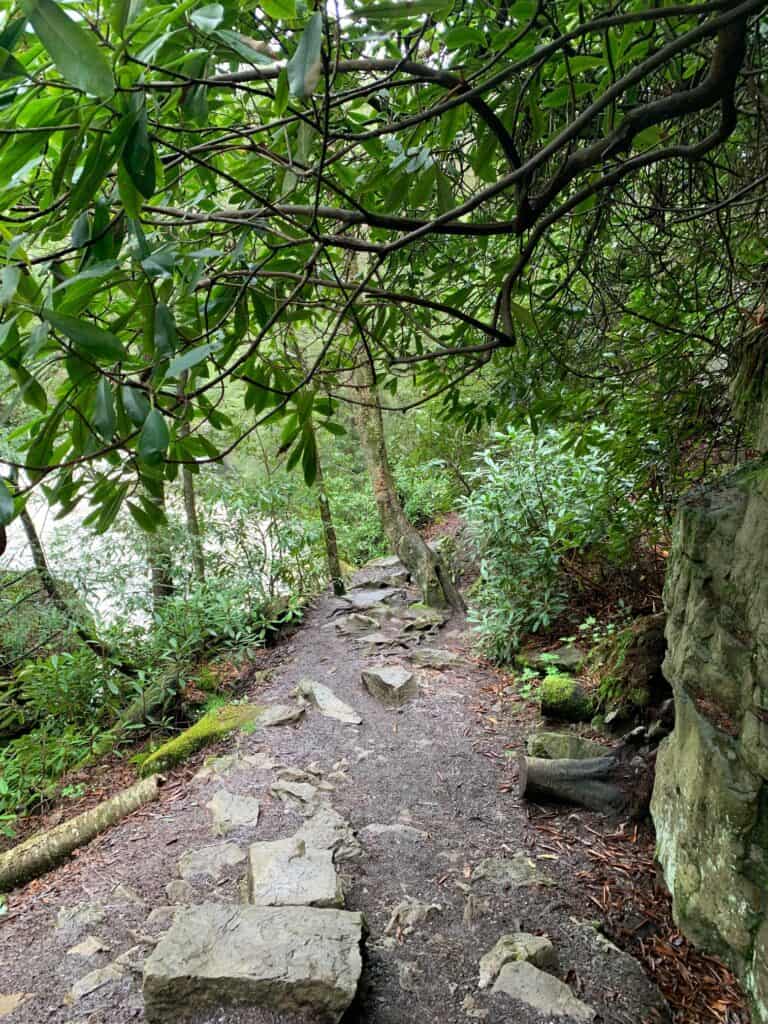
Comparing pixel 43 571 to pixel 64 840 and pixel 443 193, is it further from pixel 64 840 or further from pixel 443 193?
pixel 443 193

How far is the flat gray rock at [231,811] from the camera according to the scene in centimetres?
302

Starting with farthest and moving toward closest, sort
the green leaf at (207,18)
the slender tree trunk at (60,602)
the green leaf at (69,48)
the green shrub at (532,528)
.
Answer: the slender tree trunk at (60,602) → the green shrub at (532,528) → the green leaf at (207,18) → the green leaf at (69,48)

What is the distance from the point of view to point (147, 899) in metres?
2.55

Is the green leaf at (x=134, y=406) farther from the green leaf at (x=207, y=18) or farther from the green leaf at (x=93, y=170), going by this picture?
the green leaf at (x=207, y=18)

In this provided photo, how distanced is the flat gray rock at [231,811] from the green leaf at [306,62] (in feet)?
10.6

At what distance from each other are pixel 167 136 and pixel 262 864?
2708mm

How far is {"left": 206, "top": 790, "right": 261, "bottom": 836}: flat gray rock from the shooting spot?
302cm

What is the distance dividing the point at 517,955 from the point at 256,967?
92cm

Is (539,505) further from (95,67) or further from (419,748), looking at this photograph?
(95,67)

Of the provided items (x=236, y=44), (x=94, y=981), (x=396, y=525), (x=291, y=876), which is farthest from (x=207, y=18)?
(x=396, y=525)

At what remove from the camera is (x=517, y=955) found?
2.03 metres

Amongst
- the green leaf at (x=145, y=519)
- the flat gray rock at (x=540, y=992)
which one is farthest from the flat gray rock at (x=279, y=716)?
the green leaf at (x=145, y=519)

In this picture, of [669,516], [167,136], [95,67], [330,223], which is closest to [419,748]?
[669,516]

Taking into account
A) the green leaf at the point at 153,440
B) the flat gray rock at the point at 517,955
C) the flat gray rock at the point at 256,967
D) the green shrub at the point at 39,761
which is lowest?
the green shrub at the point at 39,761
